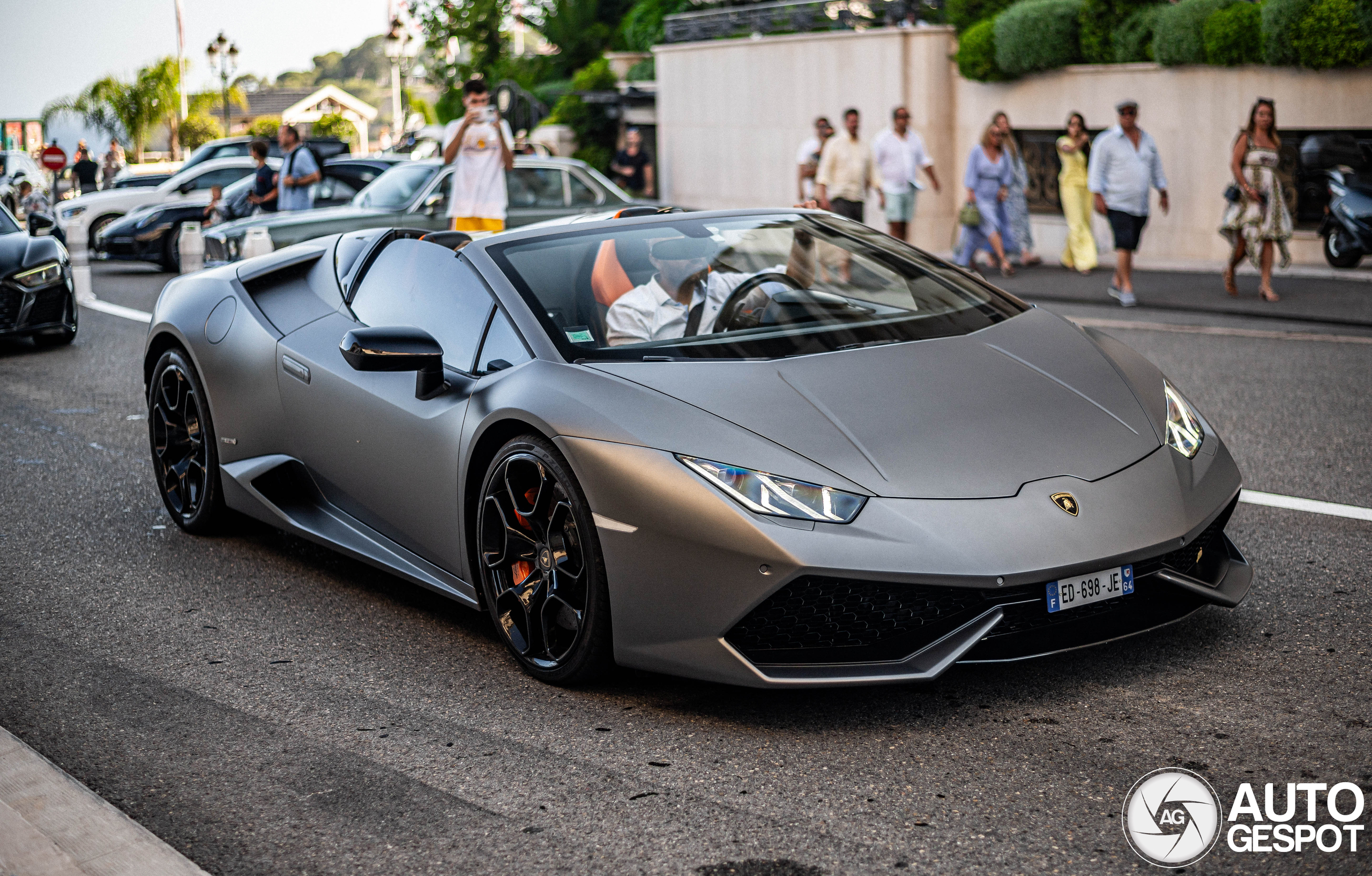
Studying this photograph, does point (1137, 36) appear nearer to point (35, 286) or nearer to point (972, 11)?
point (972, 11)

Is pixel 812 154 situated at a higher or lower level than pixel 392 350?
higher

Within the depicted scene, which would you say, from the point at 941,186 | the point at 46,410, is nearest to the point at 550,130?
the point at 941,186

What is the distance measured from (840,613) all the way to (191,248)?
1433 centimetres

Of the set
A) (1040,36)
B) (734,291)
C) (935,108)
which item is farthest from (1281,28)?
(734,291)

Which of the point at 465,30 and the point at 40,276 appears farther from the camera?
the point at 465,30

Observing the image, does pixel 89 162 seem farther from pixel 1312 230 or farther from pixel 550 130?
A: pixel 1312 230

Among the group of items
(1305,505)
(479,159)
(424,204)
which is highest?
(479,159)

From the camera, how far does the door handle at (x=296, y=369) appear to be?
16.8ft

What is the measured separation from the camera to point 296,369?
520cm

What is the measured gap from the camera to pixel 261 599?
5109 mm

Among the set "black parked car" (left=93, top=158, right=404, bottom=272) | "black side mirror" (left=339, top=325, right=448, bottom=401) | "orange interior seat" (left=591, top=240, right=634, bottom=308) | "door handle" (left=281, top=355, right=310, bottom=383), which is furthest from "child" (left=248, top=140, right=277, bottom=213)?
"black side mirror" (left=339, top=325, right=448, bottom=401)

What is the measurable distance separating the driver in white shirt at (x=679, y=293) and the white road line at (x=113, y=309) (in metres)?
9.86

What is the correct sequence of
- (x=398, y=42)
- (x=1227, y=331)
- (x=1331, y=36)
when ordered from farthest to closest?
(x=398, y=42), (x=1331, y=36), (x=1227, y=331)

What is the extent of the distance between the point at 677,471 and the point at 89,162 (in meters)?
36.9
